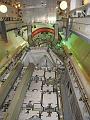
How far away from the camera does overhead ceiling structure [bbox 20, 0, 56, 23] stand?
23.7 feet

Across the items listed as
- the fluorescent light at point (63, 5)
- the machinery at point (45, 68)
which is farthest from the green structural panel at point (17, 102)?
the fluorescent light at point (63, 5)

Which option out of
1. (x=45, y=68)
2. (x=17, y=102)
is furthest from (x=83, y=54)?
(x=45, y=68)

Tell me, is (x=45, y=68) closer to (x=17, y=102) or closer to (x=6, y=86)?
(x=6, y=86)

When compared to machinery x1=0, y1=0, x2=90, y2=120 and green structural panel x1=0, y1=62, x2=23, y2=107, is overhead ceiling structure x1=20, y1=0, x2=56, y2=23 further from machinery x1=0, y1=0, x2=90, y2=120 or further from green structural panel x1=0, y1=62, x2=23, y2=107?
green structural panel x1=0, y1=62, x2=23, y2=107

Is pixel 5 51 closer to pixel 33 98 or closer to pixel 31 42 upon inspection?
pixel 33 98

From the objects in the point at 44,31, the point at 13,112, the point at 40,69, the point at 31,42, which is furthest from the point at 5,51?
the point at 44,31

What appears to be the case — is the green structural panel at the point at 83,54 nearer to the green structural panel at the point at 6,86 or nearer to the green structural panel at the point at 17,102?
the green structural panel at the point at 17,102

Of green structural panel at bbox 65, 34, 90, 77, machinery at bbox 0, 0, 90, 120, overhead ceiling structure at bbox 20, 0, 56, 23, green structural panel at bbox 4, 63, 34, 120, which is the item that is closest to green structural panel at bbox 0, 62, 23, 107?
machinery at bbox 0, 0, 90, 120

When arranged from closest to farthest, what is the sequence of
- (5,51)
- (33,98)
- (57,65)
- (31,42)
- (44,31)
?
(33,98)
(5,51)
(57,65)
(31,42)
(44,31)

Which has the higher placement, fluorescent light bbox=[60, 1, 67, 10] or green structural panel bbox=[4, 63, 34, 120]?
fluorescent light bbox=[60, 1, 67, 10]

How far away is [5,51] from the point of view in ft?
13.0

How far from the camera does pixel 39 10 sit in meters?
7.29

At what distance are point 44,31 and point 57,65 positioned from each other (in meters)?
3.09

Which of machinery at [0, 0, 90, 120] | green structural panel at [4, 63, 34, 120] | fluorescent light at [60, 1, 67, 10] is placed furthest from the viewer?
fluorescent light at [60, 1, 67, 10]
